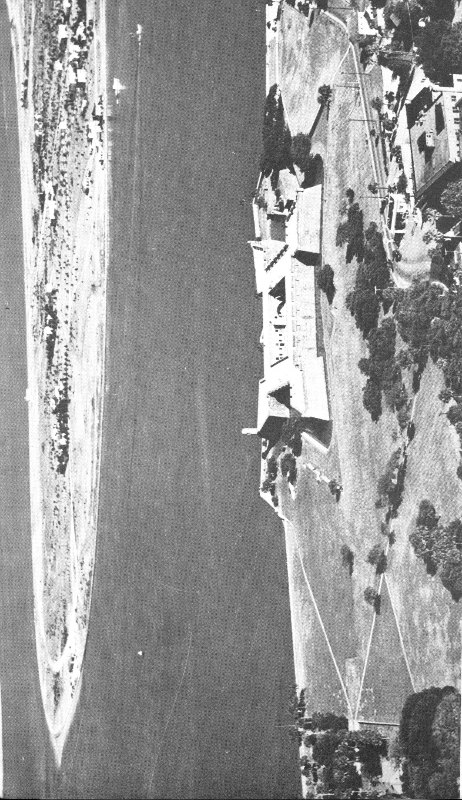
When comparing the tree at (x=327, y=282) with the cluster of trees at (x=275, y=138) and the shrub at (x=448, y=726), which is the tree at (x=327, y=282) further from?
the shrub at (x=448, y=726)

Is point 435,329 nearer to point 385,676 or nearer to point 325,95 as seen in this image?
point 325,95

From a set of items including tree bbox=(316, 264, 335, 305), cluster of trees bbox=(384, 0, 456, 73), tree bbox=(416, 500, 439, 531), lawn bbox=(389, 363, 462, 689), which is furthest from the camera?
tree bbox=(316, 264, 335, 305)

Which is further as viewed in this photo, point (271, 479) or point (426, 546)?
point (271, 479)

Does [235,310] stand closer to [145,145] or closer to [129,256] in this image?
[129,256]

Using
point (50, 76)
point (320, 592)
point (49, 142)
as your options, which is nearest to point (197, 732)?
point (320, 592)

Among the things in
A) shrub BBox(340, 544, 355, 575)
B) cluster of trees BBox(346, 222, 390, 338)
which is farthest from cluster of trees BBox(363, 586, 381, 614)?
cluster of trees BBox(346, 222, 390, 338)

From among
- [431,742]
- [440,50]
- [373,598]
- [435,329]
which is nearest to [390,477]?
[373,598]

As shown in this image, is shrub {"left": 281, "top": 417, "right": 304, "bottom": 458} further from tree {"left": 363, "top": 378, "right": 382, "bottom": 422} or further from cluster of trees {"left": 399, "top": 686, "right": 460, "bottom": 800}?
cluster of trees {"left": 399, "top": 686, "right": 460, "bottom": 800}

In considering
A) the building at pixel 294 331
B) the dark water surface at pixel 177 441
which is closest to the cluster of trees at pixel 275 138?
the dark water surface at pixel 177 441
